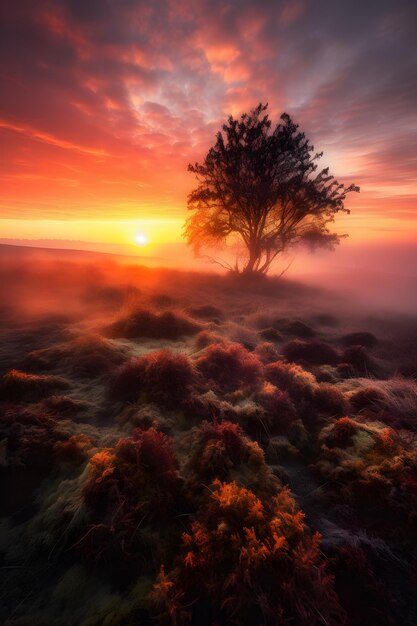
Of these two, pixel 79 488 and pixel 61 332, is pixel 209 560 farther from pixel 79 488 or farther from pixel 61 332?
pixel 61 332

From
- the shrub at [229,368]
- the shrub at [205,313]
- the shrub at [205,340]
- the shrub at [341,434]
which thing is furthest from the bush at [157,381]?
the shrub at [205,313]

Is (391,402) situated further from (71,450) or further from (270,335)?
(270,335)

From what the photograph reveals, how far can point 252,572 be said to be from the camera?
3090 millimetres

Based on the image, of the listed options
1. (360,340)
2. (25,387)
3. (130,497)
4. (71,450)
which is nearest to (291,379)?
(130,497)

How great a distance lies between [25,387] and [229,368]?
5482 mm

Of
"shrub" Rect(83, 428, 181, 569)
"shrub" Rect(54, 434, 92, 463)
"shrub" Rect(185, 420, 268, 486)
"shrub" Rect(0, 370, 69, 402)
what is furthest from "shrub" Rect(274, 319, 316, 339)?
"shrub" Rect(54, 434, 92, 463)

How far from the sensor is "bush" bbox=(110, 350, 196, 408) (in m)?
7.08

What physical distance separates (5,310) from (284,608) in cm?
1671

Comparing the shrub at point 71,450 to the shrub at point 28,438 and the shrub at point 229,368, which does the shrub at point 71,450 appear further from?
the shrub at point 229,368

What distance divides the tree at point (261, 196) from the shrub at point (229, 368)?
73.7ft

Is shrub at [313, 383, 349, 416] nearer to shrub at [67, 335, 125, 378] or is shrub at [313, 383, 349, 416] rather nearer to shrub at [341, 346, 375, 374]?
shrub at [341, 346, 375, 374]

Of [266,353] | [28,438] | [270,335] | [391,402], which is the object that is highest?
[28,438]

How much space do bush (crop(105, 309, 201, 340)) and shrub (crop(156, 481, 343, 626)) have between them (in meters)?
9.18

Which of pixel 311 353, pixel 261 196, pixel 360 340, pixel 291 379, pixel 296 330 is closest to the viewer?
pixel 291 379
